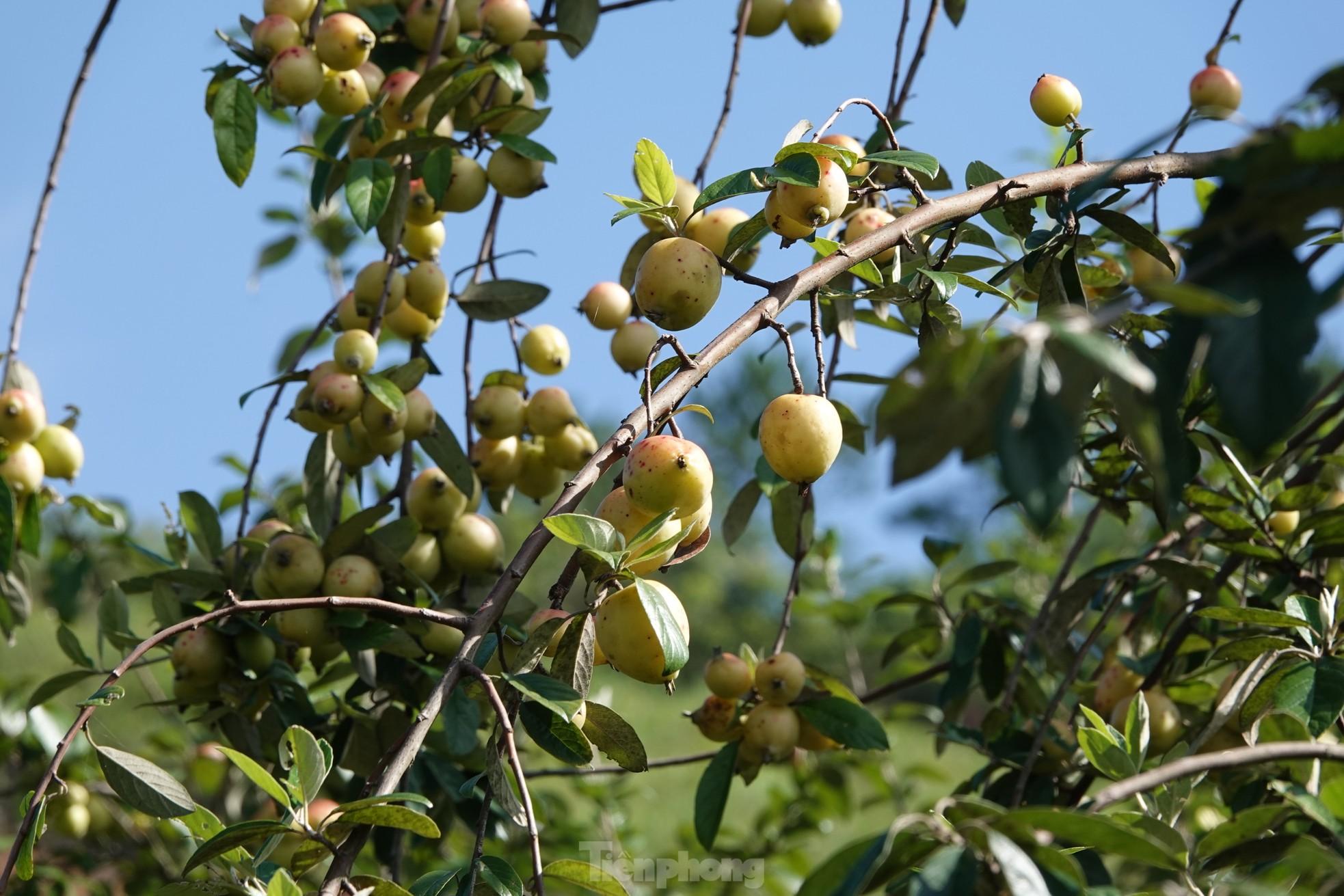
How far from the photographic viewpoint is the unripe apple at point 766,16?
1.73 metres

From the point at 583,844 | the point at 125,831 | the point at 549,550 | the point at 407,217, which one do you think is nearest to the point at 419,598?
the point at 407,217

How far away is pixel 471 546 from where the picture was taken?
1488mm

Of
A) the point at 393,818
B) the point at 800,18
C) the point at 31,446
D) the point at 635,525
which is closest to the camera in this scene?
A: the point at 393,818

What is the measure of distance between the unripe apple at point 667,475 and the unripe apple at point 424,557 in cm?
70

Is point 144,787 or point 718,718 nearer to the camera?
point 144,787

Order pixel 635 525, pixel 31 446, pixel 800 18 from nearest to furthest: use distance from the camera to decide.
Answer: pixel 635 525
pixel 31 446
pixel 800 18

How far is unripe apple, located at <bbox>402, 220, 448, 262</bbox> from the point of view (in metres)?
1.59

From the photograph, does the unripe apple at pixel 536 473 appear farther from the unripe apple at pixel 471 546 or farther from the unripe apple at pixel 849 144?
the unripe apple at pixel 849 144

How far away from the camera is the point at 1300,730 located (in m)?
1.08

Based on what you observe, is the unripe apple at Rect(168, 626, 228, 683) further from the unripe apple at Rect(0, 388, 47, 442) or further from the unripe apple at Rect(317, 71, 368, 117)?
the unripe apple at Rect(317, 71, 368, 117)

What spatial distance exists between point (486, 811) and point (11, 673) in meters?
4.57

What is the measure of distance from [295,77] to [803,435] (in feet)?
3.09

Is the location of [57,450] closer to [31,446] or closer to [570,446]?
[31,446]

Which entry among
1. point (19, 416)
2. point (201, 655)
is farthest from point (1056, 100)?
point (19, 416)
